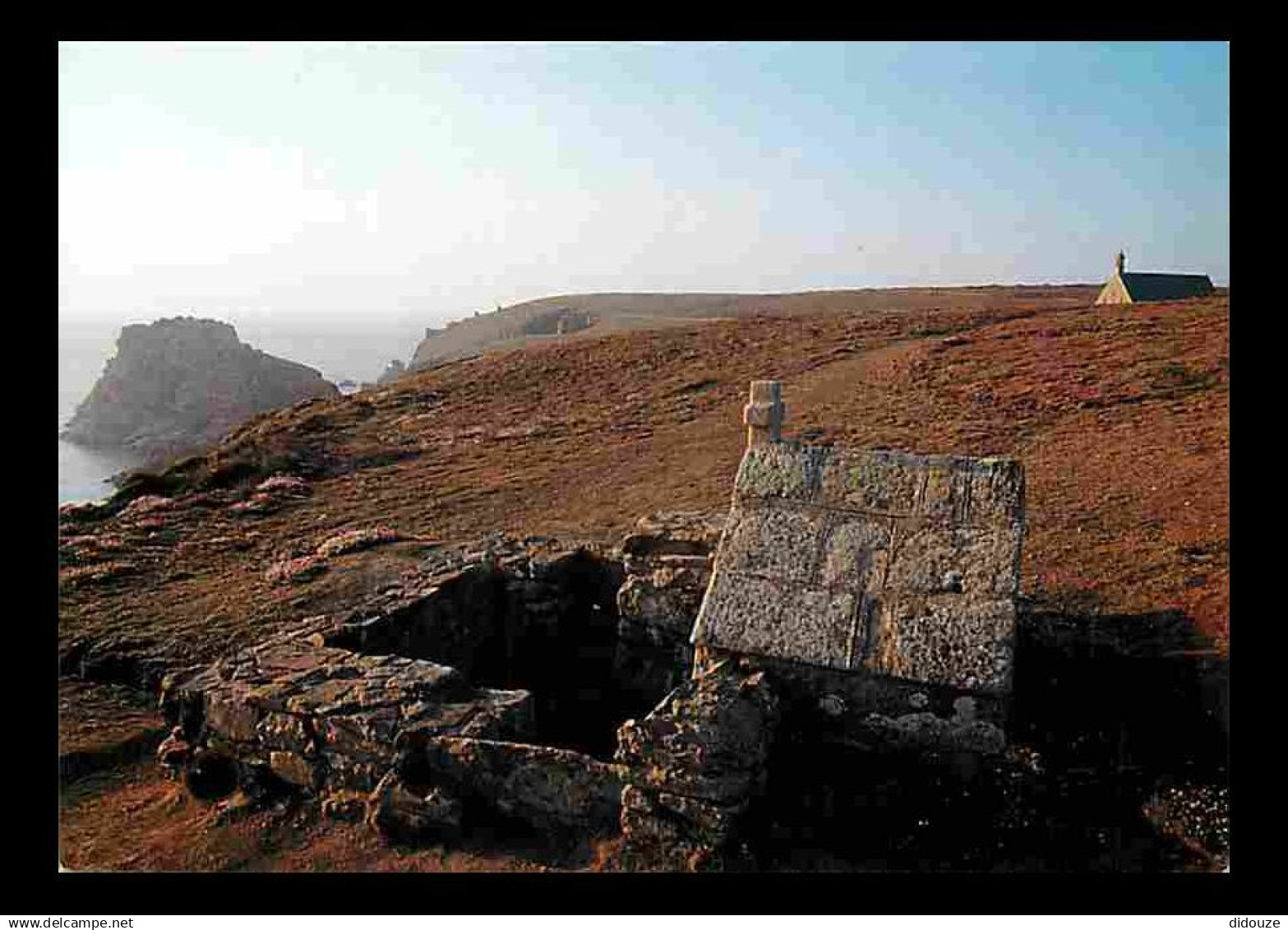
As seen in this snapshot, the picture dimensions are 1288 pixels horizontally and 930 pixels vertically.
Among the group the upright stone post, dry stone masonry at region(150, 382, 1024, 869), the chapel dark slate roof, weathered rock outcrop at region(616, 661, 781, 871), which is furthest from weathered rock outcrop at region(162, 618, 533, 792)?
the chapel dark slate roof

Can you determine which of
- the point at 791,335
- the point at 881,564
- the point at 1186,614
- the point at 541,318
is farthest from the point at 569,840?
the point at 541,318

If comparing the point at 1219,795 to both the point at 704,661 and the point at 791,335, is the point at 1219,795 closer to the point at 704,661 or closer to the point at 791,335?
the point at 704,661

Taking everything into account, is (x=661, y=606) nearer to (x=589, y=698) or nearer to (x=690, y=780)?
(x=589, y=698)

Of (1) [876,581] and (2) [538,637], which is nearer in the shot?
(1) [876,581]

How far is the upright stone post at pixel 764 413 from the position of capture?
858 cm

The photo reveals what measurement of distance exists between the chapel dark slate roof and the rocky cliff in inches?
1494

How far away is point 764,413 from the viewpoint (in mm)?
8617

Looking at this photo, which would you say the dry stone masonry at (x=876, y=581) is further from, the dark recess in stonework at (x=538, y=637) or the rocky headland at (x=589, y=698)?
the dark recess in stonework at (x=538, y=637)

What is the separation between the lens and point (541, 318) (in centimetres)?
8231

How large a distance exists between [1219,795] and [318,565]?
1041cm

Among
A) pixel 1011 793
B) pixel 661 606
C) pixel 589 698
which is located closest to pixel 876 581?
pixel 1011 793

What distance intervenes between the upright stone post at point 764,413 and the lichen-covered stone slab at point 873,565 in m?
1.55

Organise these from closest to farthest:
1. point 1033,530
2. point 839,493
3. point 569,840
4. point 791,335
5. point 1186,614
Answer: point 569,840 < point 839,493 < point 1186,614 < point 1033,530 < point 791,335

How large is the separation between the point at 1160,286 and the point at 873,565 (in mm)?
46928
